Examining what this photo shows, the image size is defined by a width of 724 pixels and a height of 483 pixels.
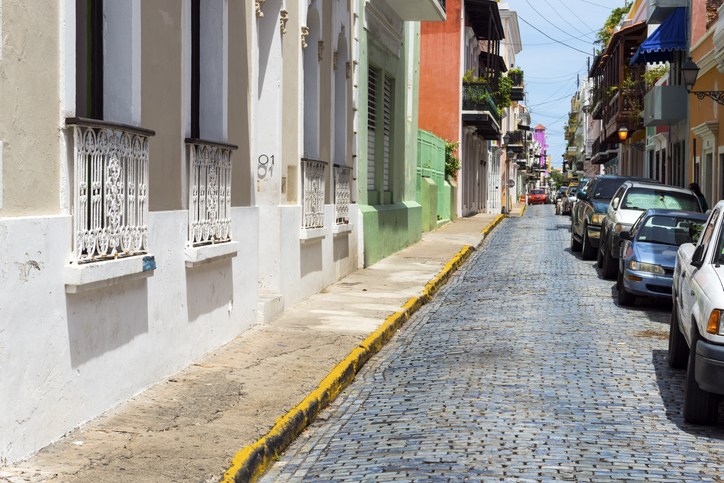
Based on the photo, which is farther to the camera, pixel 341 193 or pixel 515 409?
pixel 341 193

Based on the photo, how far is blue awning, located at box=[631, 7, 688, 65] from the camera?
25.3m

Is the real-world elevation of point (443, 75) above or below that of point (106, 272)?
above

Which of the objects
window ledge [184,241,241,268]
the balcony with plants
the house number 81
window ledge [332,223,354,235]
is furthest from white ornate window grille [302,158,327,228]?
the balcony with plants

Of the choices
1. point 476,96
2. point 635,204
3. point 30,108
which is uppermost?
point 476,96

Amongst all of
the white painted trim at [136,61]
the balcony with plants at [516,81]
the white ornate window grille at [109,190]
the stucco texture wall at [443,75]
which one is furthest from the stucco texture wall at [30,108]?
the balcony with plants at [516,81]

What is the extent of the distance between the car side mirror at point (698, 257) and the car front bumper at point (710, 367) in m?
1.18

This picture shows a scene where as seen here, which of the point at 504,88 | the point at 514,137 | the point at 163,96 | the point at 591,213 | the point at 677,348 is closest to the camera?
the point at 163,96

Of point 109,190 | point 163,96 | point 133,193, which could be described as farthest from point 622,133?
point 109,190

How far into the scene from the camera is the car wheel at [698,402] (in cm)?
620

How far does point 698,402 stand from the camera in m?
6.23

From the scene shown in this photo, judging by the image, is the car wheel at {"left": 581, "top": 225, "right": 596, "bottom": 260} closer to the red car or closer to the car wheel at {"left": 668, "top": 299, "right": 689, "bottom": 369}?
the car wheel at {"left": 668, "top": 299, "right": 689, "bottom": 369}

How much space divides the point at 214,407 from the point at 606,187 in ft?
54.0

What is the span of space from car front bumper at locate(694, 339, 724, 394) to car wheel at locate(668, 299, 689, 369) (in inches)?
78.8

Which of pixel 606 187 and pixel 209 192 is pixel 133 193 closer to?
pixel 209 192
